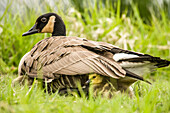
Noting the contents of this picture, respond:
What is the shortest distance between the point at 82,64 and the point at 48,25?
1.39 meters

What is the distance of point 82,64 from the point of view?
3.10 meters

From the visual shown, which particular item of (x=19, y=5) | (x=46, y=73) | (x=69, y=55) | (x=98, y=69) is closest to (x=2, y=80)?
(x=46, y=73)

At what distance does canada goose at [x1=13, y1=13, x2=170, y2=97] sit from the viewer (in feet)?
9.92

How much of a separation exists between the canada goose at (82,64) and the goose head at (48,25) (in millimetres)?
813

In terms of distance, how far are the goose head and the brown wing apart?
2.53 ft

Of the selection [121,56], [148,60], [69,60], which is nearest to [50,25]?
[69,60]

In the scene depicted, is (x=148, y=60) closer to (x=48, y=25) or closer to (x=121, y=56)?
(x=121, y=56)

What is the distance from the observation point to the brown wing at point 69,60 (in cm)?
304

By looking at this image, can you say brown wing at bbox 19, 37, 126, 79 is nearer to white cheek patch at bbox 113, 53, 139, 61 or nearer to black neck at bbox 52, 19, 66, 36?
white cheek patch at bbox 113, 53, 139, 61

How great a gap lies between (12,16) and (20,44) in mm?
1027

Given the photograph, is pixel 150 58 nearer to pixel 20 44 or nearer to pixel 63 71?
pixel 63 71

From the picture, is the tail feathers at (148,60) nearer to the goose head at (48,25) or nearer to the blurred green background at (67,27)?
the goose head at (48,25)

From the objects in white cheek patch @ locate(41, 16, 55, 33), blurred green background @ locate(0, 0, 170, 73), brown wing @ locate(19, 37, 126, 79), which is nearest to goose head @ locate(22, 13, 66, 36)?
white cheek patch @ locate(41, 16, 55, 33)

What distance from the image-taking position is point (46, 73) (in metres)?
3.21
